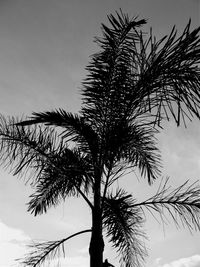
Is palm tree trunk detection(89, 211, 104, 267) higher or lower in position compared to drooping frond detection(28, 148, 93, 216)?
lower

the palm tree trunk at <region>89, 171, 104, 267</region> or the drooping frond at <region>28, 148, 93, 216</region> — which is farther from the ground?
the drooping frond at <region>28, 148, 93, 216</region>

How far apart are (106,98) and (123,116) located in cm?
40

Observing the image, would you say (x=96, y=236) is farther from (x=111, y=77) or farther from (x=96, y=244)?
(x=111, y=77)

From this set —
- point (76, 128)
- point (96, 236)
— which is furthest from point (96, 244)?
point (76, 128)

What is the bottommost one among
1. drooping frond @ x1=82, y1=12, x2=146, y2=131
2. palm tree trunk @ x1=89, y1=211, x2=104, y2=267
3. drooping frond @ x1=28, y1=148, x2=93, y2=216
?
palm tree trunk @ x1=89, y1=211, x2=104, y2=267

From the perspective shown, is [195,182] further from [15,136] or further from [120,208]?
[15,136]

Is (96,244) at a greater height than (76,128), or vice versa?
(76,128)

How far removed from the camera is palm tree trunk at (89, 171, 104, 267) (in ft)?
12.0

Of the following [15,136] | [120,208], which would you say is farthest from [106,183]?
[15,136]

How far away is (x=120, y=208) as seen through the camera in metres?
4.54

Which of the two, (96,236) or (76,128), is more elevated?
(76,128)

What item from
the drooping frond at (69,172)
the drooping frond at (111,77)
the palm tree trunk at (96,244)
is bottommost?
the palm tree trunk at (96,244)

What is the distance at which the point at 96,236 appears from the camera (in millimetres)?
3787

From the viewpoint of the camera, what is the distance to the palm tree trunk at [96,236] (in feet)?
12.0
